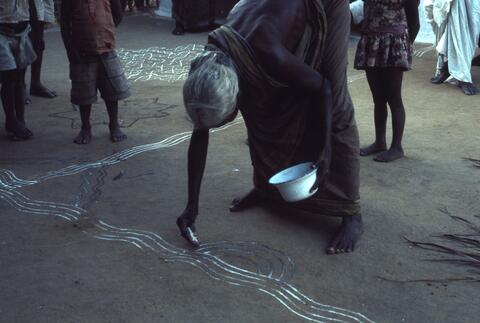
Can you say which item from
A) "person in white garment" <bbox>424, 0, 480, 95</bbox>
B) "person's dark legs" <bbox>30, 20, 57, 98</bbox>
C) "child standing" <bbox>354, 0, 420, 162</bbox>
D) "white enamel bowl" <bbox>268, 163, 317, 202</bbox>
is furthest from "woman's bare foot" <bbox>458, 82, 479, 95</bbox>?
"person's dark legs" <bbox>30, 20, 57, 98</bbox>

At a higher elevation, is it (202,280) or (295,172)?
(295,172)

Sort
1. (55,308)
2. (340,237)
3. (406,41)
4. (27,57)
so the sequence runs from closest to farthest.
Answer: (55,308) < (340,237) < (406,41) < (27,57)

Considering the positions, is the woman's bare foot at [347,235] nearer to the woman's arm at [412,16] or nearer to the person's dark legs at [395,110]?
the person's dark legs at [395,110]

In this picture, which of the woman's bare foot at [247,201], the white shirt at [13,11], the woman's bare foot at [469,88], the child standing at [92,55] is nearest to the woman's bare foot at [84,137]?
the child standing at [92,55]

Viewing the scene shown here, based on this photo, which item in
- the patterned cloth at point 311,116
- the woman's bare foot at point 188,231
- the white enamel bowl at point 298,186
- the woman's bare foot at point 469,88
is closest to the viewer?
the white enamel bowl at point 298,186

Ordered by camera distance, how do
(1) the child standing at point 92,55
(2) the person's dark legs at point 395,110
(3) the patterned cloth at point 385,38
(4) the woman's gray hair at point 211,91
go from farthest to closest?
(1) the child standing at point 92,55, (2) the person's dark legs at point 395,110, (3) the patterned cloth at point 385,38, (4) the woman's gray hair at point 211,91

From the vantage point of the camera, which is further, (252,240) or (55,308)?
(252,240)

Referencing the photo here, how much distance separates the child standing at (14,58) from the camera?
4.58 meters

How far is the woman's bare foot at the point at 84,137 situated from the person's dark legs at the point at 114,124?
6.6 inches

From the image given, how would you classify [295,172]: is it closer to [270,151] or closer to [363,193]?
[270,151]

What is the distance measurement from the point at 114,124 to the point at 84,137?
247 millimetres

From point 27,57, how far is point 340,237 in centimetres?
301

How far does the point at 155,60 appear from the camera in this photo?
26.3 feet

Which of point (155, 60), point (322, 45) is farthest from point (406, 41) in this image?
point (155, 60)
